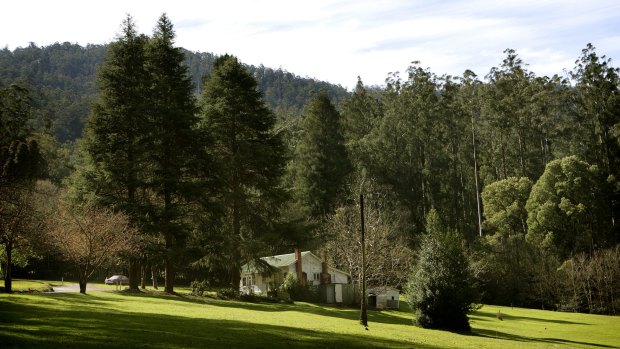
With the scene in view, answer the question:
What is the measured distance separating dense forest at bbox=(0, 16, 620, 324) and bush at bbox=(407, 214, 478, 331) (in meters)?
0.28

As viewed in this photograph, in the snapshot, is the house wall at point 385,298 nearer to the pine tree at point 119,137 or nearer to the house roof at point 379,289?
the house roof at point 379,289

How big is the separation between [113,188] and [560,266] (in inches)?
1775

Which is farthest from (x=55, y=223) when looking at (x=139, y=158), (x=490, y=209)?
(x=490, y=209)

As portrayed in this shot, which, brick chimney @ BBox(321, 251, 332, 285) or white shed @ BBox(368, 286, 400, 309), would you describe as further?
brick chimney @ BBox(321, 251, 332, 285)

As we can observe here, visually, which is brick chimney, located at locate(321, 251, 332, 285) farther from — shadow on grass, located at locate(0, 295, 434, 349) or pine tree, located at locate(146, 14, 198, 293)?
shadow on grass, located at locate(0, 295, 434, 349)

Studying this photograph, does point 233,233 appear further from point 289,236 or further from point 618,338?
point 618,338

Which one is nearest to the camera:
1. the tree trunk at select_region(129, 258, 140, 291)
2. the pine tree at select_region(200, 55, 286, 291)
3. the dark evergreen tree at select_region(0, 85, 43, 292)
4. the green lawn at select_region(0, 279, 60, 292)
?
the dark evergreen tree at select_region(0, 85, 43, 292)

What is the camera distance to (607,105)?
63156mm

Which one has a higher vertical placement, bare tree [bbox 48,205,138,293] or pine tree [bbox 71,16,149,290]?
pine tree [bbox 71,16,149,290]

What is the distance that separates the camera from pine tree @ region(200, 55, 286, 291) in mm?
40219

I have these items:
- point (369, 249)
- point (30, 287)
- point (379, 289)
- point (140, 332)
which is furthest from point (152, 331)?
point (369, 249)

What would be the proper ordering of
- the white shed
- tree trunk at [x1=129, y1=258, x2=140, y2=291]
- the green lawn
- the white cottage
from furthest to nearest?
the white cottage
the white shed
tree trunk at [x1=129, y1=258, x2=140, y2=291]
the green lawn

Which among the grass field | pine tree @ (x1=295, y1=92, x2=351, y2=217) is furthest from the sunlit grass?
pine tree @ (x1=295, y1=92, x2=351, y2=217)

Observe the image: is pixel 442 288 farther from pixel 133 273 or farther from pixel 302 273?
pixel 133 273
